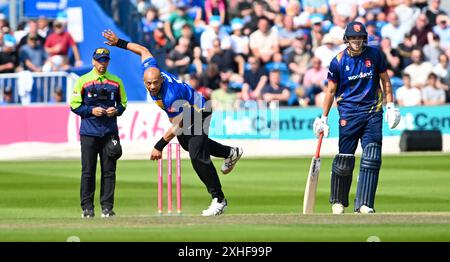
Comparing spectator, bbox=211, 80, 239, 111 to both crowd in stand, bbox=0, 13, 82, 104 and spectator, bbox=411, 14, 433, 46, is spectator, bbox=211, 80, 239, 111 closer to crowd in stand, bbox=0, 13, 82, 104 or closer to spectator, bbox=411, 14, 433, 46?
crowd in stand, bbox=0, 13, 82, 104

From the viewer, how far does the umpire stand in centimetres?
1662

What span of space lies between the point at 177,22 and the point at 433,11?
6559 mm

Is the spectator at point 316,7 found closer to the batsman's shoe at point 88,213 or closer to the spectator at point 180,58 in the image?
the spectator at point 180,58

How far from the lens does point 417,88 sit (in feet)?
104

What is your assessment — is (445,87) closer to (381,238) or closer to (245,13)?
(245,13)

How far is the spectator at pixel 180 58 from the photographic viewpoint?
32.1 metres

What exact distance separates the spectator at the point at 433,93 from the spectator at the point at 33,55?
9107mm

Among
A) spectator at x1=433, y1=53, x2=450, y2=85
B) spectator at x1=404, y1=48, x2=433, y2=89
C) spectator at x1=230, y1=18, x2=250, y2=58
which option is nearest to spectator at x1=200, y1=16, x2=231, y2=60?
spectator at x1=230, y1=18, x2=250, y2=58

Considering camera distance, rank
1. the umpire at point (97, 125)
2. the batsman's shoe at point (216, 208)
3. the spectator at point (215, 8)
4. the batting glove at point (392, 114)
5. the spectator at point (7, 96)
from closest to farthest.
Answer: the batsman's shoe at point (216, 208) → the batting glove at point (392, 114) → the umpire at point (97, 125) → the spectator at point (7, 96) → the spectator at point (215, 8)

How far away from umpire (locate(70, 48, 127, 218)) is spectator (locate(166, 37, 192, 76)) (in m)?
15.3

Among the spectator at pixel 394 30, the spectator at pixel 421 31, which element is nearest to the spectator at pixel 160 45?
the spectator at pixel 394 30

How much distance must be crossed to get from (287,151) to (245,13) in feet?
15.9

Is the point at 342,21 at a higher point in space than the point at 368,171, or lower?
higher

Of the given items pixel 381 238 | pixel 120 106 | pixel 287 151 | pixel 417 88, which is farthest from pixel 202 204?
pixel 417 88
